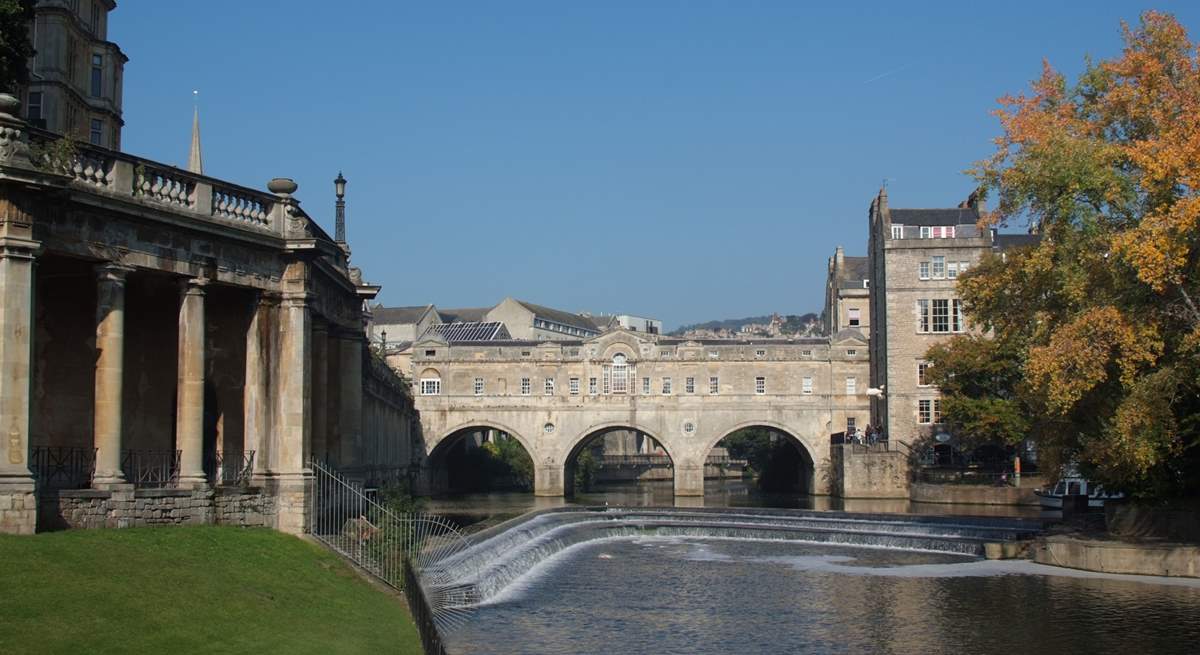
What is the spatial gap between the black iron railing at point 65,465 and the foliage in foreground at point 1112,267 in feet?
64.3

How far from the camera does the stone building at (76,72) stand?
176ft

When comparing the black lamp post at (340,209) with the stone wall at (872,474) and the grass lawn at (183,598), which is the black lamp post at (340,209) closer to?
the grass lawn at (183,598)

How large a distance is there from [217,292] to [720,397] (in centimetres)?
5924

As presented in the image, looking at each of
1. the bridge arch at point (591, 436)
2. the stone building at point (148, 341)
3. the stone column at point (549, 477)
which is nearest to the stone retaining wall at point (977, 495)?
the bridge arch at point (591, 436)

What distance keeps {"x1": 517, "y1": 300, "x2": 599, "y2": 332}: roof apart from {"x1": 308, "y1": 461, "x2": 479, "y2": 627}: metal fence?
328ft

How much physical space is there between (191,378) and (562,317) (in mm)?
115092

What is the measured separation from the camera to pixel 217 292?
26266 mm

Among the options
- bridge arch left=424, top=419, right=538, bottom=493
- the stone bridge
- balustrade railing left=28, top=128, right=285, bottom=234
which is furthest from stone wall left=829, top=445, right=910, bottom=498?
balustrade railing left=28, top=128, right=285, bottom=234

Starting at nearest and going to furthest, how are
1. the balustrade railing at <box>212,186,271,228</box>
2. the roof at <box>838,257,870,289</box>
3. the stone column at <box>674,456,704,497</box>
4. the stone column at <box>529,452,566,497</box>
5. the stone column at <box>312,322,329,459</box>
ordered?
1. the balustrade railing at <box>212,186,271,228</box>
2. the stone column at <box>312,322,329,459</box>
3. the stone column at <box>674,456,704,497</box>
4. the stone column at <box>529,452,566,497</box>
5. the roof at <box>838,257,870,289</box>

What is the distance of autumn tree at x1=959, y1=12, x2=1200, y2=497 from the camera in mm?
→ 27766

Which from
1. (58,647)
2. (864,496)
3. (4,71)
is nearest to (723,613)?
→ (58,647)

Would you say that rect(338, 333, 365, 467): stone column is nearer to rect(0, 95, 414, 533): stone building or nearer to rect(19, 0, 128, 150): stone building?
rect(0, 95, 414, 533): stone building

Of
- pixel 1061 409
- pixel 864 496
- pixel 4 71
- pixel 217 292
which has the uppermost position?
pixel 4 71

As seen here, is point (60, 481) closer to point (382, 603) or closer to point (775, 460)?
point (382, 603)
